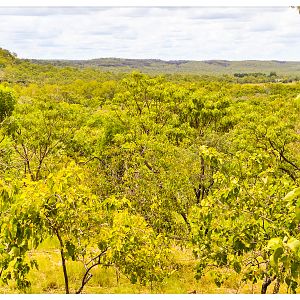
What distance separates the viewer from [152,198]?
6.49m

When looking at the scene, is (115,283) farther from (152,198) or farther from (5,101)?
(5,101)

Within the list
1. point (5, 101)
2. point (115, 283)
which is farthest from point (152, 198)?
point (5, 101)

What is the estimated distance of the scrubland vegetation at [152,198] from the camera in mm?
3047

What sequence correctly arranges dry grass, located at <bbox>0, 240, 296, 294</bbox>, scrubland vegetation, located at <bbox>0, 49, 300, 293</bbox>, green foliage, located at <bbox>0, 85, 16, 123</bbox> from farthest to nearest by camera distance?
1. green foliage, located at <bbox>0, 85, 16, 123</bbox>
2. dry grass, located at <bbox>0, 240, 296, 294</bbox>
3. scrubland vegetation, located at <bbox>0, 49, 300, 293</bbox>

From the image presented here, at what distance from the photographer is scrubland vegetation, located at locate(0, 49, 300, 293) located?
3.05 m

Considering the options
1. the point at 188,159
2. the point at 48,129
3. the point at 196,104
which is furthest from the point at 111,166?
the point at 48,129

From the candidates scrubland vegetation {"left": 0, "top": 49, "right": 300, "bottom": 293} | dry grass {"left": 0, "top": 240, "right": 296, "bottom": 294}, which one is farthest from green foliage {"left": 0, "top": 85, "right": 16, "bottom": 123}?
dry grass {"left": 0, "top": 240, "right": 296, "bottom": 294}

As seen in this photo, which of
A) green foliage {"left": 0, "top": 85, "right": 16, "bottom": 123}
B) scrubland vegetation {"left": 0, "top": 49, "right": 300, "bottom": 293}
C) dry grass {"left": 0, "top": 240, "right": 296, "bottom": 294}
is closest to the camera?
scrubland vegetation {"left": 0, "top": 49, "right": 300, "bottom": 293}

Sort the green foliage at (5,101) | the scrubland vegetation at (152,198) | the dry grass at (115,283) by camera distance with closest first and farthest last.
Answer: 1. the scrubland vegetation at (152,198)
2. the dry grass at (115,283)
3. the green foliage at (5,101)

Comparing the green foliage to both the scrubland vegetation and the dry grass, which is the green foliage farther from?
the dry grass

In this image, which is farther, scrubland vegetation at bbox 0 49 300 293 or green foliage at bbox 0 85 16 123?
green foliage at bbox 0 85 16 123

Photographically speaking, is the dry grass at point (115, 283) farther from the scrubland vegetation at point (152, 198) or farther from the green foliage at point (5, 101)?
the green foliage at point (5, 101)

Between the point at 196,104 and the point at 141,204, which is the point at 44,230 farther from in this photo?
the point at 196,104

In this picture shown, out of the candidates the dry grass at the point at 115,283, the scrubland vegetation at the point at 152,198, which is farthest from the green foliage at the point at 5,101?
the dry grass at the point at 115,283
